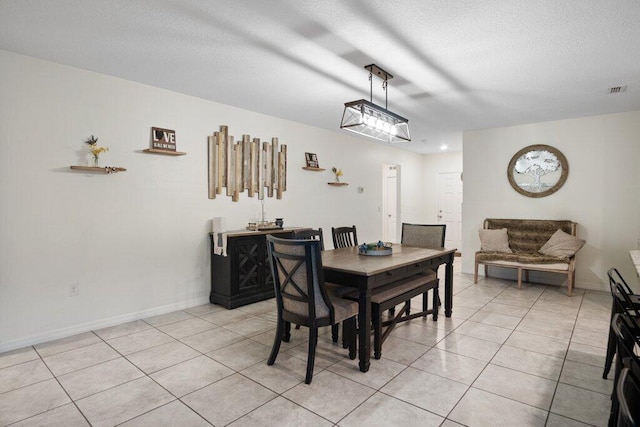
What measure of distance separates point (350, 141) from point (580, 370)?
16.0ft

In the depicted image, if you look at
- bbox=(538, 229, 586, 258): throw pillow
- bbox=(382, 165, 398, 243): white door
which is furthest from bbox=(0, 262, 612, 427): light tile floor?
bbox=(382, 165, 398, 243): white door

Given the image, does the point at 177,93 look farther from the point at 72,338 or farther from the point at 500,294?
the point at 500,294

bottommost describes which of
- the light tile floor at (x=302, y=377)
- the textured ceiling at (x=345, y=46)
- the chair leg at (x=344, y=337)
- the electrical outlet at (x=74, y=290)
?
the light tile floor at (x=302, y=377)

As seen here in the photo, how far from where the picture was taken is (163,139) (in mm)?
3930

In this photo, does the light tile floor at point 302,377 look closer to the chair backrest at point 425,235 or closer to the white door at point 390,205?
Result: the chair backrest at point 425,235

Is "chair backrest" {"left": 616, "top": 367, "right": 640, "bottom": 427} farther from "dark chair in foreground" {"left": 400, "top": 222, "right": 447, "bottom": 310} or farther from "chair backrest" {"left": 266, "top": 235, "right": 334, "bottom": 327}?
"dark chair in foreground" {"left": 400, "top": 222, "right": 447, "bottom": 310}

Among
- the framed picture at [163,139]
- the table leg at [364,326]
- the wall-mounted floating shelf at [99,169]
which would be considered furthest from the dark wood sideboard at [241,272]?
the table leg at [364,326]

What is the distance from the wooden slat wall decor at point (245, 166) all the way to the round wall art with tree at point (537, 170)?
373 centimetres

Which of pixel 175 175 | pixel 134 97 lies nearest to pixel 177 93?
pixel 134 97

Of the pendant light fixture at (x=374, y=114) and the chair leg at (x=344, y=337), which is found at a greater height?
the pendant light fixture at (x=374, y=114)

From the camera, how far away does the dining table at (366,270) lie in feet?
8.52

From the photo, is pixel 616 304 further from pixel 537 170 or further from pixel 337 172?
pixel 337 172

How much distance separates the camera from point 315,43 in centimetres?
277

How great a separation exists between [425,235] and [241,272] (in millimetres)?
2280
